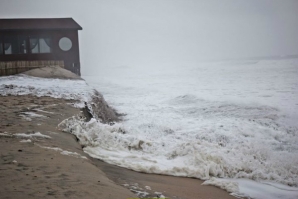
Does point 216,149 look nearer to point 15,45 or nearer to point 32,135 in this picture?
point 32,135

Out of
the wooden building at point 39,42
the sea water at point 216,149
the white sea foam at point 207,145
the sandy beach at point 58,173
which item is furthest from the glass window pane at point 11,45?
the sandy beach at point 58,173

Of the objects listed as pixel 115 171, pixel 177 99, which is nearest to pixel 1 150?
pixel 115 171

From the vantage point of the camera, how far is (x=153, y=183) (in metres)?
3.30

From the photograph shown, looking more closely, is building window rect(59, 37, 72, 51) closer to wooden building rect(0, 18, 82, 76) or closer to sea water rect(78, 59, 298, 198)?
wooden building rect(0, 18, 82, 76)

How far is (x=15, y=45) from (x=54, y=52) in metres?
2.57

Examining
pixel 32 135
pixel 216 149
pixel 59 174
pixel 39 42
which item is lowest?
pixel 216 149

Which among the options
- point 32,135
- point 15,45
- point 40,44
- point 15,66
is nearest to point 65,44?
point 40,44

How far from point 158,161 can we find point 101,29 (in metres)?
179

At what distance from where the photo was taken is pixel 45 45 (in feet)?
60.3

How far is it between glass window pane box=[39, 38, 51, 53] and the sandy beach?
1432 centimetres

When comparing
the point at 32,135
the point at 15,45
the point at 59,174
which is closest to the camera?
the point at 59,174

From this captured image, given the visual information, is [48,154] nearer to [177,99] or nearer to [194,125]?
[194,125]

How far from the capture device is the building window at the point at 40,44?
18.1m

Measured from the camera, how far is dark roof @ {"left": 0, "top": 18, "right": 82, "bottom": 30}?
17656mm
